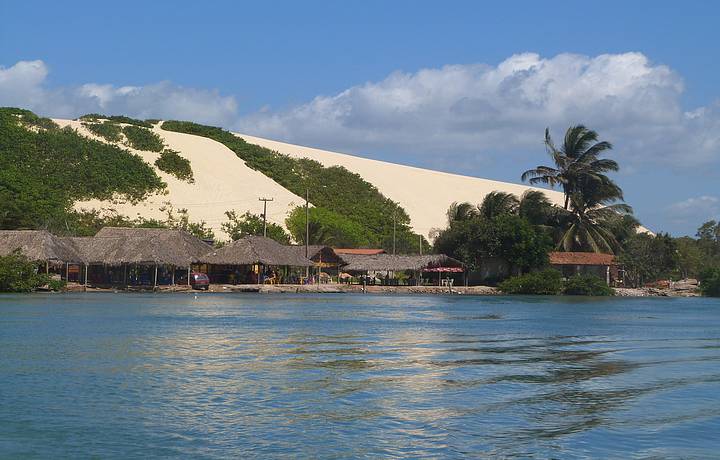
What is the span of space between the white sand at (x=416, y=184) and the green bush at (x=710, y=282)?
36.9 meters

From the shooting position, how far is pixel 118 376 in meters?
16.7

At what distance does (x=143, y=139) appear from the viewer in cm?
8488

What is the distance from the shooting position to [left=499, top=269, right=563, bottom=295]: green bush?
5816 cm

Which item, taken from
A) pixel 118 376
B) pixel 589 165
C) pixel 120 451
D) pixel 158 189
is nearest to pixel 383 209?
pixel 158 189

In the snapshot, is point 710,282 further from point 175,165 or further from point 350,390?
point 350,390

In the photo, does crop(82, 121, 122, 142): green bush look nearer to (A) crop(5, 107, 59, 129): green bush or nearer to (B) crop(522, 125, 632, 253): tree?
(A) crop(5, 107, 59, 129): green bush

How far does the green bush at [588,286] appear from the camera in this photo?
59.5 metres

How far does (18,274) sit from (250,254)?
1326 centimetres

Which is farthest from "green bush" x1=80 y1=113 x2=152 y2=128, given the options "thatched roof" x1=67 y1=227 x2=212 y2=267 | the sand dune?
"thatched roof" x1=67 y1=227 x2=212 y2=267

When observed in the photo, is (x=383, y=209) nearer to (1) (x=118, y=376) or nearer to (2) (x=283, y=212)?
(2) (x=283, y=212)

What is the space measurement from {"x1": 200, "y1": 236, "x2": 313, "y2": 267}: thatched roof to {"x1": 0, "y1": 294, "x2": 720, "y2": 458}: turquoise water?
2509 centimetres

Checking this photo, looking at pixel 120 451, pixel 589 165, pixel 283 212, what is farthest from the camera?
pixel 283 212

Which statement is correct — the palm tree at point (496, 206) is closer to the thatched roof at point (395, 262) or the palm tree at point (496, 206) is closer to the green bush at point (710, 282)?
the thatched roof at point (395, 262)

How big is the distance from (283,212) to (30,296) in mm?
35753
